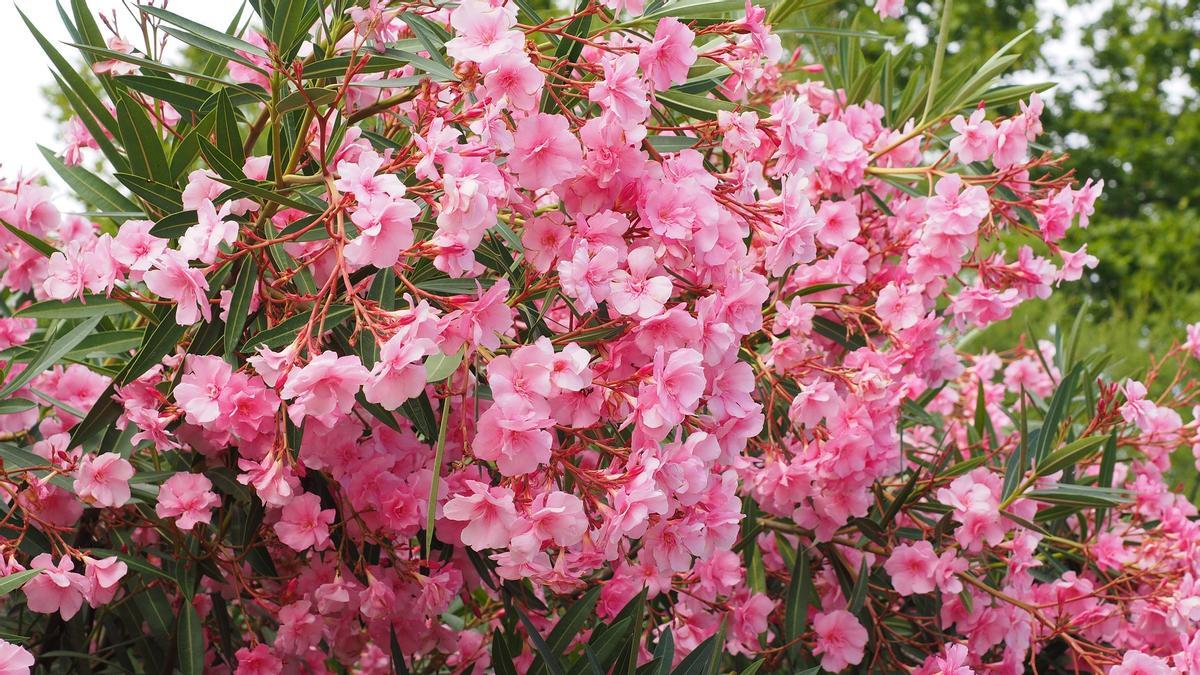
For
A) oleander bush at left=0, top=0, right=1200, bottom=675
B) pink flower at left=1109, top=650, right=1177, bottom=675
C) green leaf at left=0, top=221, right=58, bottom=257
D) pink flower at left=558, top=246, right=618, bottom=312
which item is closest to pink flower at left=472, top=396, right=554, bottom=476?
oleander bush at left=0, top=0, right=1200, bottom=675

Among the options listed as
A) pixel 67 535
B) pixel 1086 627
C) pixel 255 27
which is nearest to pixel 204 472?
pixel 67 535

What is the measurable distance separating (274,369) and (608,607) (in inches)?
31.4

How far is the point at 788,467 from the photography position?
1.47 m

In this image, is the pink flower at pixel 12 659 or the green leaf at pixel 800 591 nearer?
the pink flower at pixel 12 659

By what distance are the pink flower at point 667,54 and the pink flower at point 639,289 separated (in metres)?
0.19

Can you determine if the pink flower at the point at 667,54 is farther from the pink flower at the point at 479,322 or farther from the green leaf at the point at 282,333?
the green leaf at the point at 282,333

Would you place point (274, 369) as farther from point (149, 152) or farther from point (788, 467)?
point (788, 467)

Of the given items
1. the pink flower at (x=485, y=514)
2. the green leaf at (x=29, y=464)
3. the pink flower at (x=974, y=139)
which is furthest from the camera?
the pink flower at (x=974, y=139)

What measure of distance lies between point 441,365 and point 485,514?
15 centimetres

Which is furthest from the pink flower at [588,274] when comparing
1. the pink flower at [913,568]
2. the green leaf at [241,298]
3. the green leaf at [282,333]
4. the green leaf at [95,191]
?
the pink flower at [913,568]

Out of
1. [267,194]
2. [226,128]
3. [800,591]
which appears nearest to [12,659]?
[267,194]

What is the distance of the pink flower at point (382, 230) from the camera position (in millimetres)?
910

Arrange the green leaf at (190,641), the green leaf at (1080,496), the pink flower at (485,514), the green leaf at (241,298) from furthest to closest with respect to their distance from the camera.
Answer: the green leaf at (1080,496) < the green leaf at (190,641) < the green leaf at (241,298) < the pink flower at (485,514)

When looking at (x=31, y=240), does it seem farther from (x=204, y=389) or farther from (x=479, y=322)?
(x=479, y=322)
